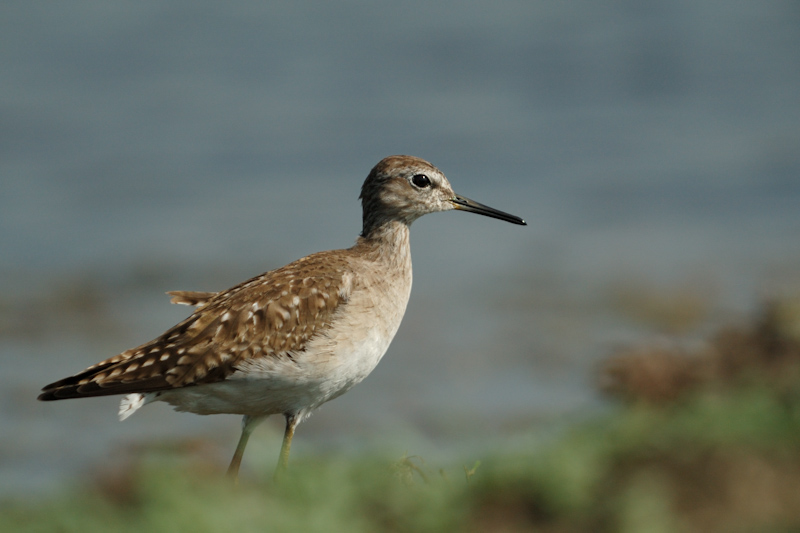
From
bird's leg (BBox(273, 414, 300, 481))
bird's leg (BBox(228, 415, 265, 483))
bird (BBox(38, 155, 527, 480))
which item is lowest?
bird's leg (BBox(228, 415, 265, 483))

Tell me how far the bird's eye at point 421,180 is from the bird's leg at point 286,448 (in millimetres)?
2324

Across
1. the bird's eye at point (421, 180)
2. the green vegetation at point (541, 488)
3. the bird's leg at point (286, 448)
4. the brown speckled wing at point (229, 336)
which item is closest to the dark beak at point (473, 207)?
the bird's eye at point (421, 180)

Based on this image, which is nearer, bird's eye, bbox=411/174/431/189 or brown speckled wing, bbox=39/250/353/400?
brown speckled wing, bbox=39/250/353/400

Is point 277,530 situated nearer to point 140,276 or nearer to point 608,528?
point 608,528

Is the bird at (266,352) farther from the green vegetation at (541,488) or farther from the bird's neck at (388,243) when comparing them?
the green vegetation at (541,488)

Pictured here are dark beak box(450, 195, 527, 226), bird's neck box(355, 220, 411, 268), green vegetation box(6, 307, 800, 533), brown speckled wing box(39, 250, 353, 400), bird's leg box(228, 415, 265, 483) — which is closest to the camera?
green vegetation box(6, 307, 800, 533)

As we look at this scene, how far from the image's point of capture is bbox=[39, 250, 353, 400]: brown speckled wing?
19.2ft

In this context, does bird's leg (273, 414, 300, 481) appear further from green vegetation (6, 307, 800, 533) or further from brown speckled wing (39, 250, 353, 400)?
brown speckled wing (39, 250, 353, 400)

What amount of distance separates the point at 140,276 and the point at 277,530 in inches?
363

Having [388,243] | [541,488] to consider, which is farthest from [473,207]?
[541,488]

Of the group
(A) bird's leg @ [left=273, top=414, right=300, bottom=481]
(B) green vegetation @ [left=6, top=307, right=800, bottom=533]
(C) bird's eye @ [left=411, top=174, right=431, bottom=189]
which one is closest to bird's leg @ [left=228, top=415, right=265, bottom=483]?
(A) bird's leg @ [left=273, top=414, right=300, bottom=481]

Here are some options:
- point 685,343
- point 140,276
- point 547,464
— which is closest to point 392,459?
point 547,464

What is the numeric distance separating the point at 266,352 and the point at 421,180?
2.23m

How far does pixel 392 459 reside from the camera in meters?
5.19
